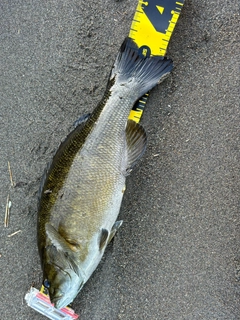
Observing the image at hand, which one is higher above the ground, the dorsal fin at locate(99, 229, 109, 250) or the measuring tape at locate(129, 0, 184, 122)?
the measuring tape at locate(129, 0, 184, 122)

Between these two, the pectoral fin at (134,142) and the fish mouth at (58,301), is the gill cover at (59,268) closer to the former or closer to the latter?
the fish mouth at (58,301)

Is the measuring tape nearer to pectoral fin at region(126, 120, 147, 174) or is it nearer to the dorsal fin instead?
pectoral fin at region(126, 120, 147, 174)

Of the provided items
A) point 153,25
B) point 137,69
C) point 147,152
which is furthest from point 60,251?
point 153,25

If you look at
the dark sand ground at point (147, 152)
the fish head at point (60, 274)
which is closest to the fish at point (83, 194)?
the fish head at point (60, 274)

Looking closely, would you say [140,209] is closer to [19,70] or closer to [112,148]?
[112,148]

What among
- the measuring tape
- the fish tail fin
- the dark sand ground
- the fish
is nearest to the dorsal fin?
the fish

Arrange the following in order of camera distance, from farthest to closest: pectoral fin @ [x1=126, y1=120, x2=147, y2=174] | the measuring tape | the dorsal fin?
the measuring tape → pectoral fin @ [x1=126, y1=120, x2=147, y2=174] → the dorsal fin

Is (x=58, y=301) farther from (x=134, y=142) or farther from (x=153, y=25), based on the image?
(x=153, y=25)
